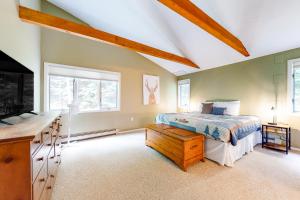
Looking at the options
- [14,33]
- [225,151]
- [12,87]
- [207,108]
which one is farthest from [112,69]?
[225,151]

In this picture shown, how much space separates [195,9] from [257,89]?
9.14 ft

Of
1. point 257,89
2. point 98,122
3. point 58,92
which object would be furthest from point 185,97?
point 58,92

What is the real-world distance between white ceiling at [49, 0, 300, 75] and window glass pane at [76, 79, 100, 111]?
66.8 inches

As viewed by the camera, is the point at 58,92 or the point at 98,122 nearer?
the point at 58,92

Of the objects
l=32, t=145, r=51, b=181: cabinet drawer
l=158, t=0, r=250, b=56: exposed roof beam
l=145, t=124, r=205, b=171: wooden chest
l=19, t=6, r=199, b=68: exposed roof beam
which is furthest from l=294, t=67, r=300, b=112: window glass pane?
l=32, t=145, r=51, b=181: cabinet drawer

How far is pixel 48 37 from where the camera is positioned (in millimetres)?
3326

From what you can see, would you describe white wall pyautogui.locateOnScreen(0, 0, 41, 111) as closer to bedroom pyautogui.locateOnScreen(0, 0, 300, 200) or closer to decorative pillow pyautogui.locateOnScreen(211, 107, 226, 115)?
bedroom pyautogui.locateOnScreen(0, 0, 300, 200)

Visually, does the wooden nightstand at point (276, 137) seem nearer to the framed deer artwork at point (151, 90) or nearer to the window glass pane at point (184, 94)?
the window glass pane at point (184, 94)

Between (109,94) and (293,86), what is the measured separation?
4.75 m

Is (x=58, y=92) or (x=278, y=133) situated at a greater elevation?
(x=58, y=92)

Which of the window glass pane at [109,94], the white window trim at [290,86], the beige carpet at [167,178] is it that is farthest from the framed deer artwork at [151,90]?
the white window trim at [290,86]

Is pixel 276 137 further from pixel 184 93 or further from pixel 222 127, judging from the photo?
pixel 184 93

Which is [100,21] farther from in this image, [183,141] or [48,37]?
[183,141]

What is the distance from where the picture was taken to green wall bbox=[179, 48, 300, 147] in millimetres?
3094
